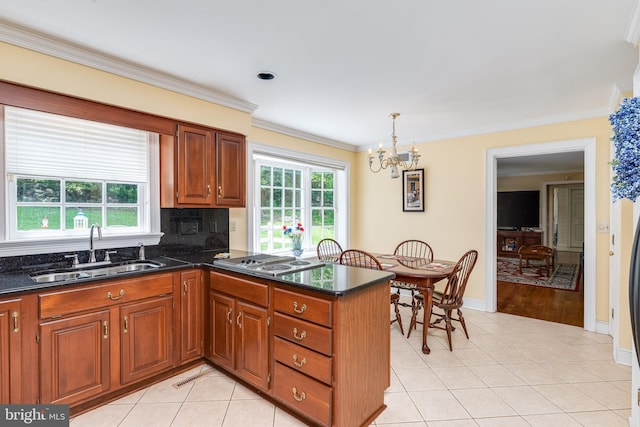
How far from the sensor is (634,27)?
179 cm

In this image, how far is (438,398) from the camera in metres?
2.22

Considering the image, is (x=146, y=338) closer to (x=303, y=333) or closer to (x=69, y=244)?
(x=69, y=244)

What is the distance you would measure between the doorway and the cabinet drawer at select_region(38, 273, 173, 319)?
3.66 m

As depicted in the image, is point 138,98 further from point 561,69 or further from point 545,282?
point 545,282

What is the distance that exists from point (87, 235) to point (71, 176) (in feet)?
1.52

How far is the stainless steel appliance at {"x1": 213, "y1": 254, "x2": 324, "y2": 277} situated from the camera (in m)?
2.18

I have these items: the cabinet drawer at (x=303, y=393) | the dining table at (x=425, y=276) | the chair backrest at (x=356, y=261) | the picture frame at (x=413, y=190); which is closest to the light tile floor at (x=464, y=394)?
the cabinet drawer at (x=303, y=393)

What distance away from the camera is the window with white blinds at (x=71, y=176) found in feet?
7.25

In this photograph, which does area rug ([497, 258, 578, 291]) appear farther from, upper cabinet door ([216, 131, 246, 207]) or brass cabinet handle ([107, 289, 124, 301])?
brass cabinet handle ([107, 289, 124, 301])

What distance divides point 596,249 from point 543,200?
19.5ft

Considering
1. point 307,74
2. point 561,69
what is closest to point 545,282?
point 561,69

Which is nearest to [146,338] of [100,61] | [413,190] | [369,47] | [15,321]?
[15,321]

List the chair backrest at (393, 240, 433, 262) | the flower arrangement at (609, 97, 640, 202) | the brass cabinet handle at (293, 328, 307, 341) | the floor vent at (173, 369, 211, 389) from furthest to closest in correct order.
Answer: the chair backrest at (393, 240, 433, 262) → the floor vent at (173, 369, 211, 389) → the brass cabinet handle at (293, 328, 307, 341) → the flower arrangement at (609, 97, 640, 202)

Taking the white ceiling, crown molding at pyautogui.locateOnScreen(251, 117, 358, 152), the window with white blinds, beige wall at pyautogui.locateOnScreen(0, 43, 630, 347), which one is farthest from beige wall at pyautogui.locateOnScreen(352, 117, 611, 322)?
the window with white blinds
